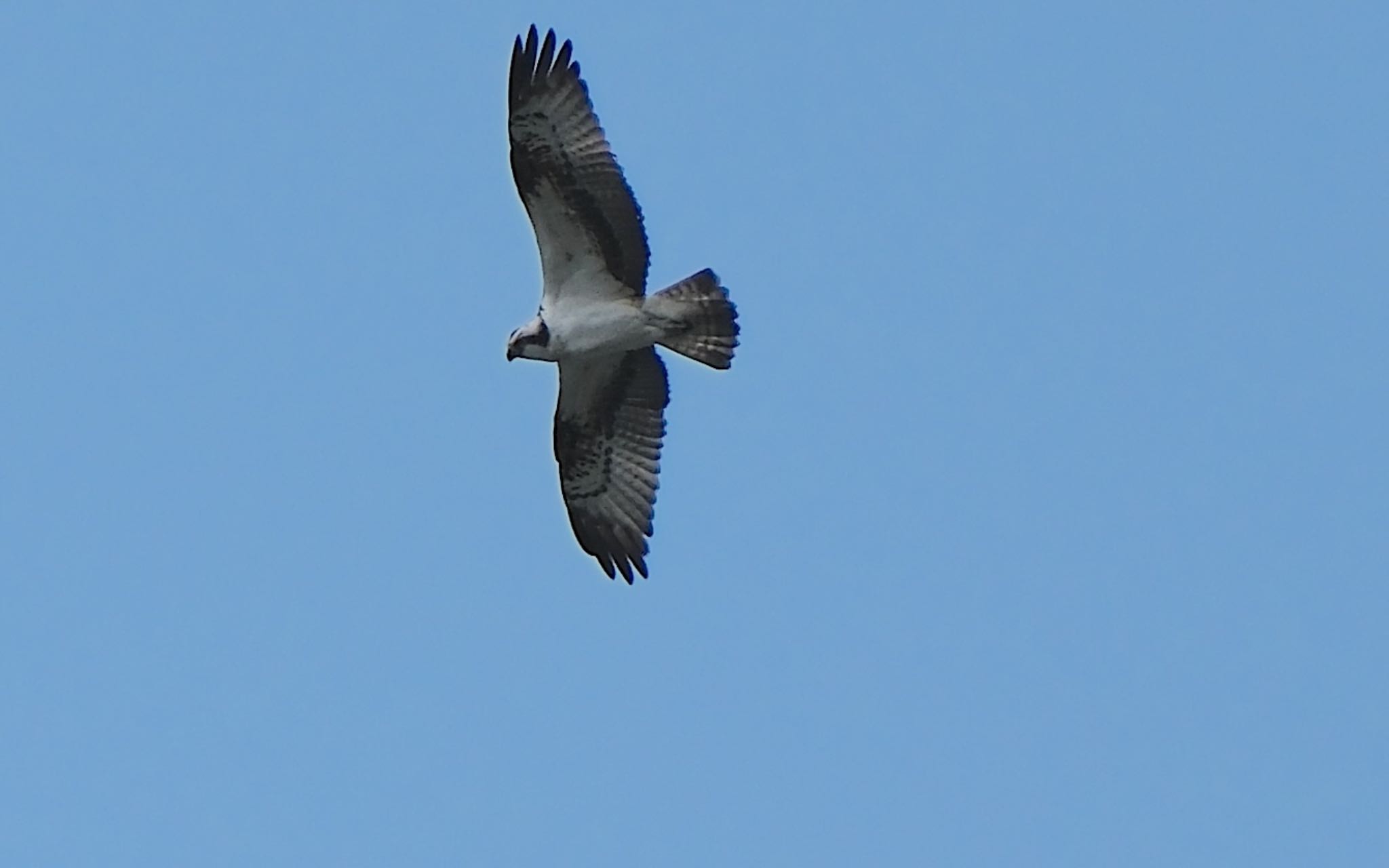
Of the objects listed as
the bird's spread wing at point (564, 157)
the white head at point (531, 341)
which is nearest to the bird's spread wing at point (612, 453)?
the white head at point (531, 341)

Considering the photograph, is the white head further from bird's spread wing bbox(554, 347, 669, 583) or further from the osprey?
bird's spread wing bbox(554, 347, 669, 583)

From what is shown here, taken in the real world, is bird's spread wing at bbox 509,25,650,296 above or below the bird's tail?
above

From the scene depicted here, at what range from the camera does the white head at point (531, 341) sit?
14.4 m

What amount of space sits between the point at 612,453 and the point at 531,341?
3.68ft

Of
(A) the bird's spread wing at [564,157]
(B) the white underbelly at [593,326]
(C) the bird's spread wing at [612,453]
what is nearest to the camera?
(A) the bird's spread wing at [564,157]

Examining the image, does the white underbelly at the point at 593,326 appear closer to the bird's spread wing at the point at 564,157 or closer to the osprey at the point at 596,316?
the osprey at the point at 596,316

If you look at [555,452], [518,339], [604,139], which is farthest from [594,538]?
[604,139]

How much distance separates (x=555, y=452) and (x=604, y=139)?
2254 mm

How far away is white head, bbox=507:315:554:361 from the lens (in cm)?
1437

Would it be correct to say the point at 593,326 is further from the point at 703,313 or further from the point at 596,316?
the point at 703,313

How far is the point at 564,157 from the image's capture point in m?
13.8

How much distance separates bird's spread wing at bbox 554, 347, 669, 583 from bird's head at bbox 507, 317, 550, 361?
60 centimetres

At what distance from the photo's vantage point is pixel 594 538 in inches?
604

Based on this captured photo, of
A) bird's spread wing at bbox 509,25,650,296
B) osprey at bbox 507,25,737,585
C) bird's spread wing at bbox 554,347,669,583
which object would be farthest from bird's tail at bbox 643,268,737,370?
bird's spread wing at bbox 554,347,669,583
